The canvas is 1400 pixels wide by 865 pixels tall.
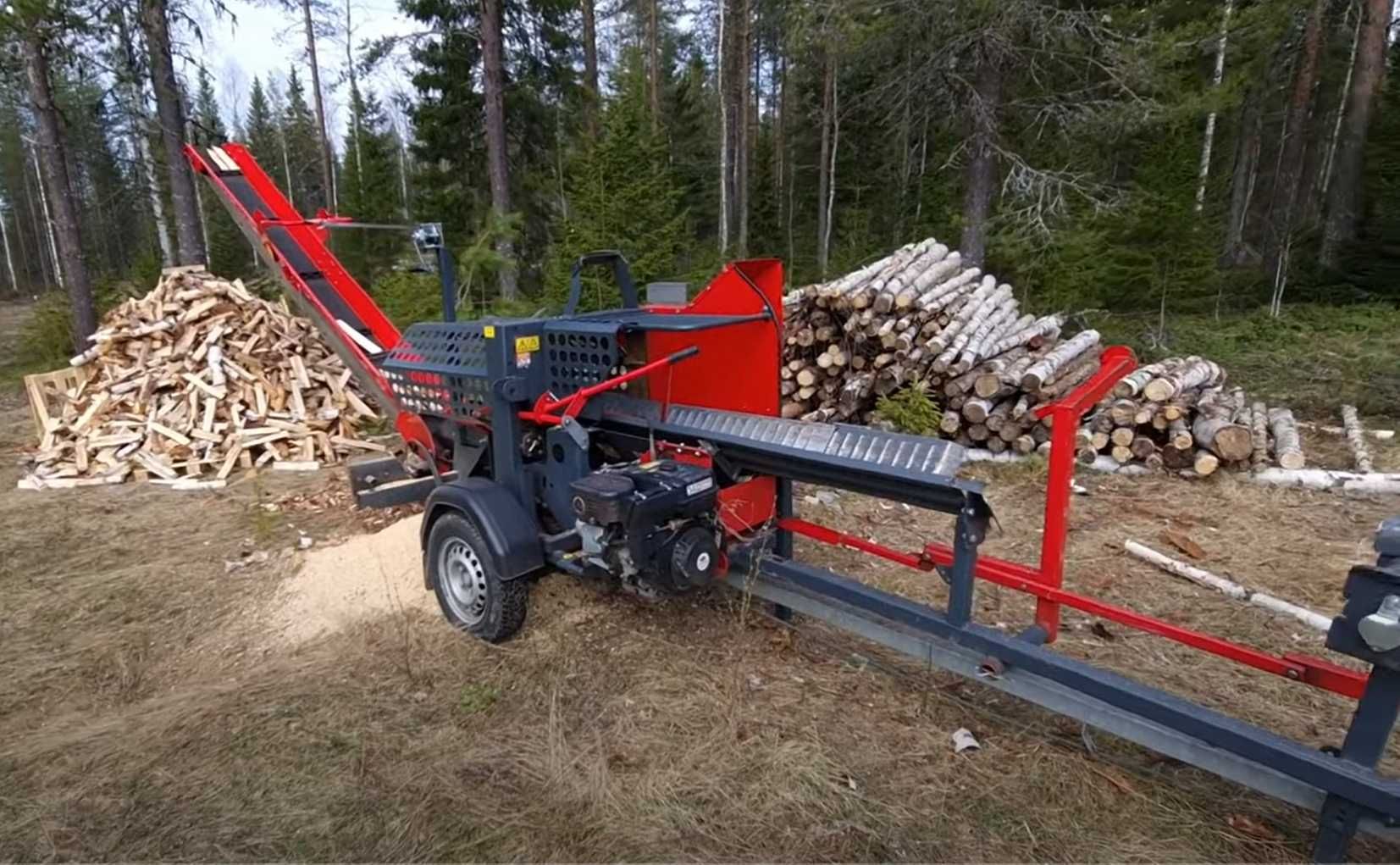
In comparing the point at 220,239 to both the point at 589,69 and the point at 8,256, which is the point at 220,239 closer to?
the point at 589,69

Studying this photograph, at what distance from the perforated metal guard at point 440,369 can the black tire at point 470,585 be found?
2.23 ft

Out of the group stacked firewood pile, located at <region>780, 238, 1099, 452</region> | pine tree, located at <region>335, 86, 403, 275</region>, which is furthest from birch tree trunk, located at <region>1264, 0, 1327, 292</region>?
pine tree, located at <region>335, 86, 403, 275</region>

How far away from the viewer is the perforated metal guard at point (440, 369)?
12.8ft

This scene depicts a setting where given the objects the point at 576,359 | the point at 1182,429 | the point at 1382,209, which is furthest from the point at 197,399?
the point at 1382,209

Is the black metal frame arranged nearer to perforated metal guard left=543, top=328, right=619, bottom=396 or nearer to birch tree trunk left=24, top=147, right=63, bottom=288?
perforated metal guard left=543, top=328, right=619, bottom=396

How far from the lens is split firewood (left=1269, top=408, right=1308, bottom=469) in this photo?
634cm

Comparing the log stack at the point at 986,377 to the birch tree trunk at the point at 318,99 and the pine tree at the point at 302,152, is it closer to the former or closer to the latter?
the birch tree trunk at the point at 318,99

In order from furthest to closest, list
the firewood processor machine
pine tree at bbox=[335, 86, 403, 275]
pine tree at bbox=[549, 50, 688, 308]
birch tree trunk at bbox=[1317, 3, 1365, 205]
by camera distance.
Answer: pine tree at bbox=[335, 86, 403, 275] < birch tree trunk at bbox=[1317, 3, 1365, 205] < pine tree at bbox=[549, 50, 688, 308] < the firewood processor machine

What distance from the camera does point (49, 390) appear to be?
906cm

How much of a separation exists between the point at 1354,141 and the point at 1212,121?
336 cm

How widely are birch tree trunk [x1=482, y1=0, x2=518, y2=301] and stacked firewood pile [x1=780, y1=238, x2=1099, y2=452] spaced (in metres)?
6.83

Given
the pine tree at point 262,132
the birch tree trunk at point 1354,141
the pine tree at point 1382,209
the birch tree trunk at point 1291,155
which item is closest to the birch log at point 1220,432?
the birch tree trunk at point 1291,155

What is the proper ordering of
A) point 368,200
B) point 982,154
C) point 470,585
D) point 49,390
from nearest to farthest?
1. point 470,585
2. point 49,390
3. point 982,154
4. point 368,200

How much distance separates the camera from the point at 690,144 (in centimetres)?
2527
